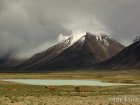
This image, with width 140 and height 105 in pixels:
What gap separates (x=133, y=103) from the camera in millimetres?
35938

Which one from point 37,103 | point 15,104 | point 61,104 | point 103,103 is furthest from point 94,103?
point 15,104

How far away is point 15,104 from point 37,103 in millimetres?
2306

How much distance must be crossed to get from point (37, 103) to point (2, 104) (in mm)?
3647

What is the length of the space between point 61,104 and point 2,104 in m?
6.01

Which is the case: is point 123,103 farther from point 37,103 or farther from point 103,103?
point 37,103

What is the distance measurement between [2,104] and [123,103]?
12492 millimetres

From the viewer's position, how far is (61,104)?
3528 cm

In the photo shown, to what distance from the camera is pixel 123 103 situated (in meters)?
35.7

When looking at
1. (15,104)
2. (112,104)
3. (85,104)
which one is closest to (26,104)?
(15,104)

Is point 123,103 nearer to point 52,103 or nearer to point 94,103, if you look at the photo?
point 94,103

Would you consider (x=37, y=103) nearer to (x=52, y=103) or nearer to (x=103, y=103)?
(x=52, y=103)

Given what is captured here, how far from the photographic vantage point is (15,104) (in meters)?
35.2

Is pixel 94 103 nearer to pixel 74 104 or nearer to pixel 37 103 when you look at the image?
pixel 74 104

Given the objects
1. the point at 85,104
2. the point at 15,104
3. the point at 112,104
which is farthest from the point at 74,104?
the point at 15,104
